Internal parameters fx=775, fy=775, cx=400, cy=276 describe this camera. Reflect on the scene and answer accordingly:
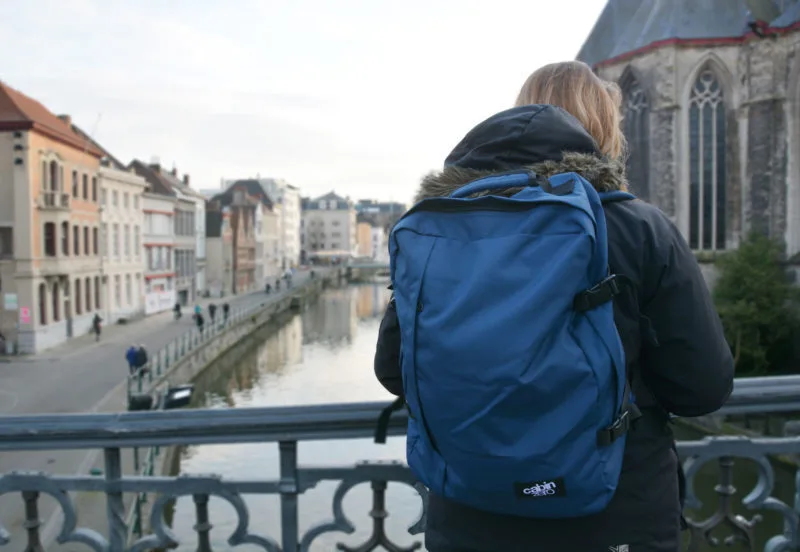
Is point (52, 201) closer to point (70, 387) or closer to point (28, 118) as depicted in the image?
point (28, 118)

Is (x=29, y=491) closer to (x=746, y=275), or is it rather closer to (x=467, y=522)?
(x=467, y=522)

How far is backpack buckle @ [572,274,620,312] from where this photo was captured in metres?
1.63

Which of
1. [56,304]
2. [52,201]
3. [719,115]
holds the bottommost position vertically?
[56,304]

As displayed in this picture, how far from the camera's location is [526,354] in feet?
5.18

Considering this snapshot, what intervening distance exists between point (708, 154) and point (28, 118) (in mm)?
25212

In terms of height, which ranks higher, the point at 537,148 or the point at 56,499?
the point at 537,148

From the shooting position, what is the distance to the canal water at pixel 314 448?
12883mm

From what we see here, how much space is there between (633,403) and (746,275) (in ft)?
84.7

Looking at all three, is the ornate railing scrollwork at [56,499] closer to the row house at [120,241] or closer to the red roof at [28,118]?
the red roof at [28,118]

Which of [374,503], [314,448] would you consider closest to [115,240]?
[314,448]

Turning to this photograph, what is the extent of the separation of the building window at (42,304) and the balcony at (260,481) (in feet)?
88.1

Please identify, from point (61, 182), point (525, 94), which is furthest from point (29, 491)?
point (61, 182)

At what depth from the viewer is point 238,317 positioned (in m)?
39.6

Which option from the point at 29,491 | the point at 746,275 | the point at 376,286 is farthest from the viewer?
the point at 376,286
